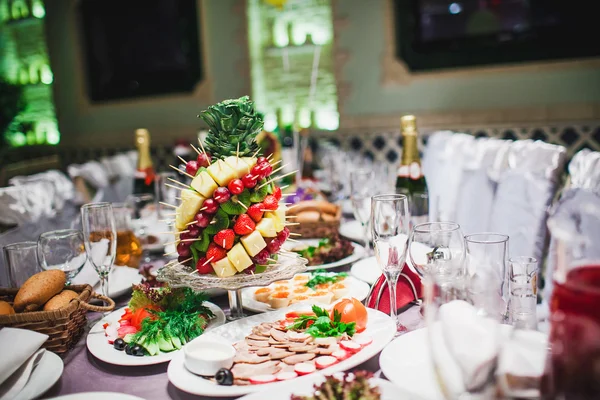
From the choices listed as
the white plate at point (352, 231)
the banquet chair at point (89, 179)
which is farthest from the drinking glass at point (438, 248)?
the banquet chair at point (89, 179)

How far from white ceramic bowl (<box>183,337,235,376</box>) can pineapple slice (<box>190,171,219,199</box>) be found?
356 mm

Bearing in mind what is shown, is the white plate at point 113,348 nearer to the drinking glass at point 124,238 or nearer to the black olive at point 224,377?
the black olive at point 224,377

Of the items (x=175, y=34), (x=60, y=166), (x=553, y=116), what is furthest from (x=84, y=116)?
(x=553, y=116)

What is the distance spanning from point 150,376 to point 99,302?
0.50 meters

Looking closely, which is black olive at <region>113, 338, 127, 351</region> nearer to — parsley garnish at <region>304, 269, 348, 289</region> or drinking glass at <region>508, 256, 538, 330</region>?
parsley garnish at <region>304, 269, 348, 289</region>

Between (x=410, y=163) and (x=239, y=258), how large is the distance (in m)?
1.17

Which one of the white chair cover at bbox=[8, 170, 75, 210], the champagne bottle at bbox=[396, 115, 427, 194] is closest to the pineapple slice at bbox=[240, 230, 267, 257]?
the champagne bottle at bbox=[396, 115, 427, 194]

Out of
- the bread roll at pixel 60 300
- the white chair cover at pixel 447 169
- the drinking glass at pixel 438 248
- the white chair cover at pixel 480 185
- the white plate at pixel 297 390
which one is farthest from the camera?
the white chair cover at pixel 447 169

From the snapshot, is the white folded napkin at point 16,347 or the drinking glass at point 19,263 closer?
the white folded napkin at point 16,347

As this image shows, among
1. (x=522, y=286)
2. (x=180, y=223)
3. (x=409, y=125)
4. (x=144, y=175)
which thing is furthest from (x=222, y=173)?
(x=144, y=175)

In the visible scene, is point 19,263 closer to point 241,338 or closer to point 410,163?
point 241,338

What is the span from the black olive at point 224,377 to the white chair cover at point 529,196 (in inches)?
61.5

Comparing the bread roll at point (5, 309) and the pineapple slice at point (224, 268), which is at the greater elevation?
the pineapple slice at point (224, 268)

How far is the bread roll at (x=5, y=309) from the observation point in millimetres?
1187
